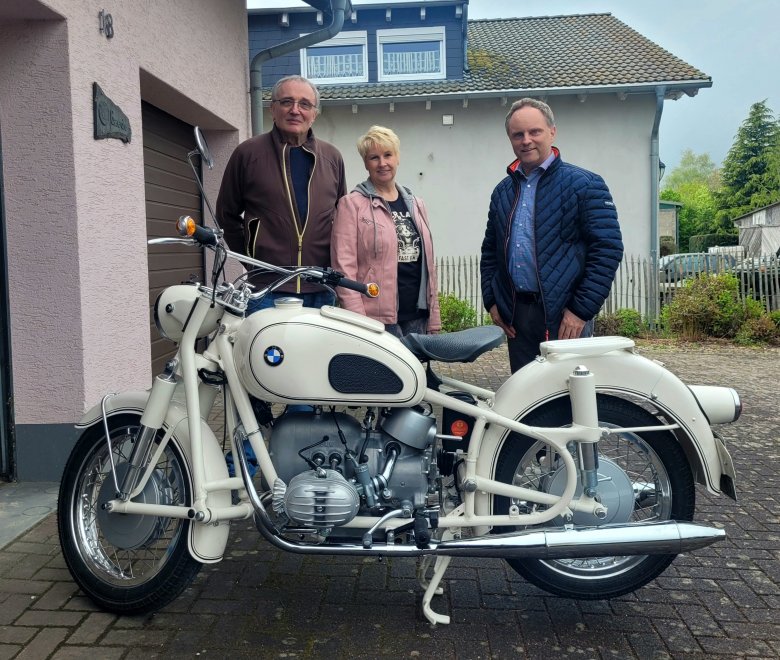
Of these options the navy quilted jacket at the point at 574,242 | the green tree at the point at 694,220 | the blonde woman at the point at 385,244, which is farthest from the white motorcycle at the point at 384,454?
the green tree at the point at 694,220

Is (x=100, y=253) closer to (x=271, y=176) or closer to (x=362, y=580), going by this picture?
(x=271, y=176)

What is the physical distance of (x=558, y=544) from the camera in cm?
280

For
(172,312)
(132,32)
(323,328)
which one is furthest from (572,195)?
(132,32)

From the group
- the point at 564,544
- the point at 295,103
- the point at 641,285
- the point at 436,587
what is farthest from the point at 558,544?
the point at 641,285

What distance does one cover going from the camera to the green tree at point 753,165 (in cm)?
4719

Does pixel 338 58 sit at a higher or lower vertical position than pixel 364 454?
higher

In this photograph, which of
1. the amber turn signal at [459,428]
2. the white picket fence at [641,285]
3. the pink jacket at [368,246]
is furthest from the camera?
the white picket fence at [641,285]

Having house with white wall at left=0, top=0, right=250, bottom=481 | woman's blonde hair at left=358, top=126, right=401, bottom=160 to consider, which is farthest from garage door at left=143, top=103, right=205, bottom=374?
woman's blonde hair at left=358, top=126, right=401, bottom=160

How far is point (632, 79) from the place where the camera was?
16828 millimetres

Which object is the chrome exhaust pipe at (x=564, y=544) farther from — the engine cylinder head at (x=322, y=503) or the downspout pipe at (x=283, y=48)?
the downspout pipe at (x=283, y=48)

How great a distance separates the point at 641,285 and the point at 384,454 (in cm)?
1306

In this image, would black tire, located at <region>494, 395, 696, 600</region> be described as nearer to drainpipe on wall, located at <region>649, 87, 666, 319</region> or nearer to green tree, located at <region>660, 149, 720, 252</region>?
drainpipe on wall, located at <region>649, 87, 666, 319</region>

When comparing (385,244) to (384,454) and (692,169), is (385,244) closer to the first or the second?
(384,454)

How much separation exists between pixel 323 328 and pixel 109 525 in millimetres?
1158
